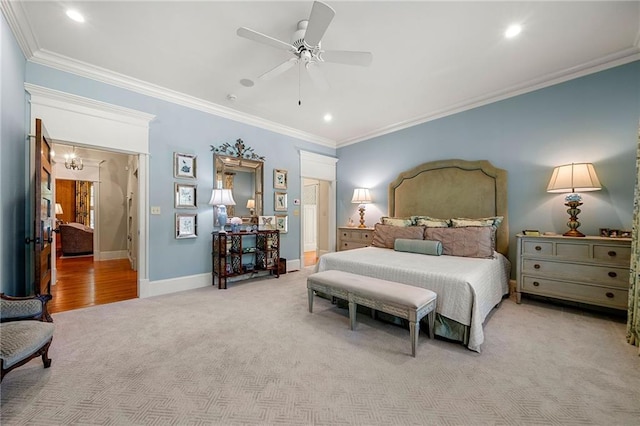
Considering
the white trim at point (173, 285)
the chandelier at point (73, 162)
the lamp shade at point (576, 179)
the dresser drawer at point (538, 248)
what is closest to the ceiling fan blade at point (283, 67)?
the white trim at point (173, 285)

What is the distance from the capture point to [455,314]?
2193mm

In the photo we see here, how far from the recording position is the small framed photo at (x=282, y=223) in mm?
5043

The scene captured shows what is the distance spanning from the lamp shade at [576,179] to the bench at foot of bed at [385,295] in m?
2.26

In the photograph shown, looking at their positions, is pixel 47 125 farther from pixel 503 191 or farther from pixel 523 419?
pixel 503 191

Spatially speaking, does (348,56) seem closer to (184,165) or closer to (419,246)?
(419,246)

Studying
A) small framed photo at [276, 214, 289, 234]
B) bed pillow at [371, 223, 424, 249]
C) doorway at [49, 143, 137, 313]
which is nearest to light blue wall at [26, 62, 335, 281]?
small framed photo at [276, 214, 289, 234]

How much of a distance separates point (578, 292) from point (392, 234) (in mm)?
2150

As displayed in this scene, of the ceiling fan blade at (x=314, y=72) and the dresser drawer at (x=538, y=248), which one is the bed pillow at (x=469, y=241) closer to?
the dresser drawer at (x=538, y=248)

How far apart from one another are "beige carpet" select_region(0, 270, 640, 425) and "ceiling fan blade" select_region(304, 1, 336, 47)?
2553mm

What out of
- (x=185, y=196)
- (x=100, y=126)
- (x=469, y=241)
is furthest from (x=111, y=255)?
(x=469, y=241)

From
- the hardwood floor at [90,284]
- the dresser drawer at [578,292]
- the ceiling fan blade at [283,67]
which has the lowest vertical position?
the hardwood floor at [90,284]

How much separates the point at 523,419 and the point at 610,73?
3.91 meters

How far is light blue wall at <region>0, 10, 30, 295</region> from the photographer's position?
2188mm

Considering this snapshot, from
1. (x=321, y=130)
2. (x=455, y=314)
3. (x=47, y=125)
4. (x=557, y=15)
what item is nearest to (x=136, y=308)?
(x=47, y=125)
